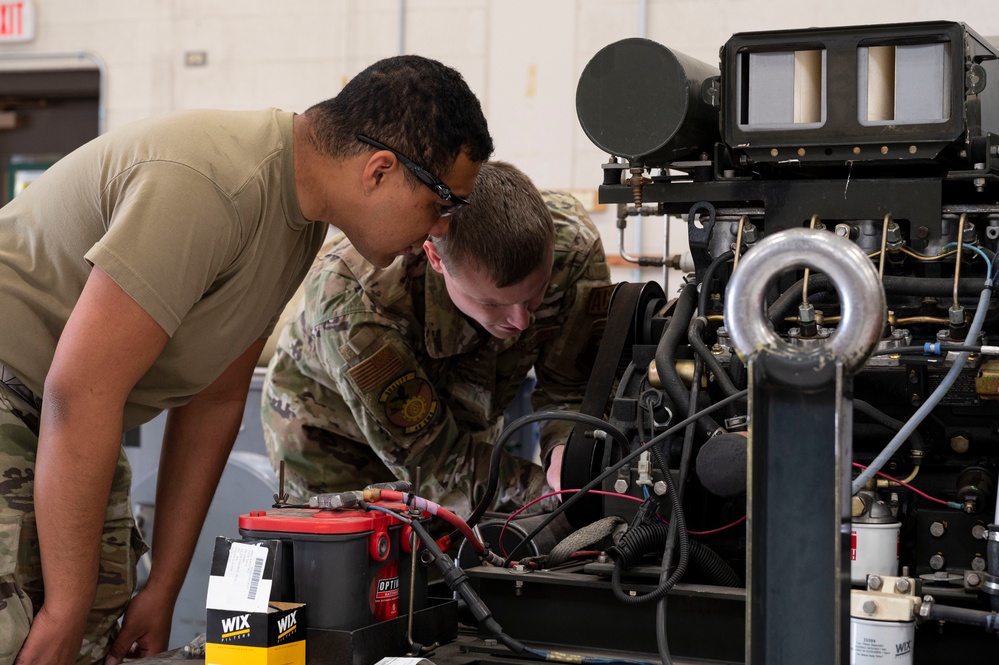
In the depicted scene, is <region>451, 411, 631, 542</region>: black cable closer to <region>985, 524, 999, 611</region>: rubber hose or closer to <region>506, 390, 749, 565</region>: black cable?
<region>506, 390, 749, 565</region>: black cable

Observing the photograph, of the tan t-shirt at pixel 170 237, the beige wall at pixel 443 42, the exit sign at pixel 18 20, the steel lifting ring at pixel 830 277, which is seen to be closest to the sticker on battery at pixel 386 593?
the tan t-shirt at pixel 170 237

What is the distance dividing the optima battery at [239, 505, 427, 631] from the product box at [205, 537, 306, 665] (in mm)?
19

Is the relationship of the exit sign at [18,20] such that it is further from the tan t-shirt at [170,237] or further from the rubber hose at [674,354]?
the rubber hose at [674,354]

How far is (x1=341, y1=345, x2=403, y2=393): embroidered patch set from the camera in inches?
76.2

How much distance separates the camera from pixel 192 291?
126cm

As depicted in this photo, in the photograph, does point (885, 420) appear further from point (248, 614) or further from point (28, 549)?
point (28, 549)

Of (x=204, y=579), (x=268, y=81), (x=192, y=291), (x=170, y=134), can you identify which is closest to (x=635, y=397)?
(x=192, y=291)

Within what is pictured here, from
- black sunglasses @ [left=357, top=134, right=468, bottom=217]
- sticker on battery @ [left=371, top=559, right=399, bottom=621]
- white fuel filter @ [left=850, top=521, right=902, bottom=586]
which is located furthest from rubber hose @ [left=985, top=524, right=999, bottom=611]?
black sunglasses @ [left=357, top=134, right=468, bottom=217]

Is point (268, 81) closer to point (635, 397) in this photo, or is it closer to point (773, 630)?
point (635, 397)

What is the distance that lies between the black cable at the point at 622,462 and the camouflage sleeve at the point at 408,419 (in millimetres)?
582

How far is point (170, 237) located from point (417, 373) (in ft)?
2.62

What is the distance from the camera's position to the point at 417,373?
1.97 meters

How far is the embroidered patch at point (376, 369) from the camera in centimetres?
194

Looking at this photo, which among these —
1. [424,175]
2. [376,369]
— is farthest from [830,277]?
[376,369]
